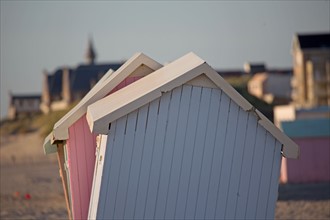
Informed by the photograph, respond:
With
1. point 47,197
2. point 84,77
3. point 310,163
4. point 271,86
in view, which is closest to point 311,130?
point 310,163

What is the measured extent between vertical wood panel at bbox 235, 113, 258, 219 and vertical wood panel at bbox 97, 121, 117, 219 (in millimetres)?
1334

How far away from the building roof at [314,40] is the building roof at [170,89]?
238ft

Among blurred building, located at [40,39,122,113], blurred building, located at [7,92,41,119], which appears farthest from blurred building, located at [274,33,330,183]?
blurred building, located at [7,92,41,119]

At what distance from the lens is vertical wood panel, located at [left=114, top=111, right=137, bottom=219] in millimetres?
7223

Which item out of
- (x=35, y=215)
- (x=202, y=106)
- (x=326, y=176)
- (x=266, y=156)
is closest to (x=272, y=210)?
(x=266, y=156)

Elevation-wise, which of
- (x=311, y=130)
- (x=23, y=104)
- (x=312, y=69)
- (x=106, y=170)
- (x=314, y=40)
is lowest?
(x=23, y=104)

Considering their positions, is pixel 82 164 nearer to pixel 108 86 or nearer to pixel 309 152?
pixel 108 86

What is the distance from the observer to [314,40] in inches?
3125

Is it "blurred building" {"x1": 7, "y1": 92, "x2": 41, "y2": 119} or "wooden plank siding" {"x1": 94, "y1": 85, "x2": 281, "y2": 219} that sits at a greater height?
"wooden plank siding" {"x1": 94, "y1": 85, "x2": 281, "y2": 219}

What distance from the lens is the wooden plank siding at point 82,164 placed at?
9.02 meters

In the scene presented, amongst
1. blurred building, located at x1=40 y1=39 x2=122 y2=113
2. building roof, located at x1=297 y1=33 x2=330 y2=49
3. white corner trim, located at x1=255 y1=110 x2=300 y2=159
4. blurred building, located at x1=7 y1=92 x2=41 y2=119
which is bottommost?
blurred building, located at x1=7 y1=92 x2=41 y2=119

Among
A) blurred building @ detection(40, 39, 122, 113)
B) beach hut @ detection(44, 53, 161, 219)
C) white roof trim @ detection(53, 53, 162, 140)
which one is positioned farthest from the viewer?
blurred building @ detection(40, 39, 122, 113)

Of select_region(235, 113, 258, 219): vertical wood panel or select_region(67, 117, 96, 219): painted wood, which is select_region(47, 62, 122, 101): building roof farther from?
select_region(235, 113, 258, 219): vertical wood panel

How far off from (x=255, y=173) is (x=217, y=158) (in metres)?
0.42
